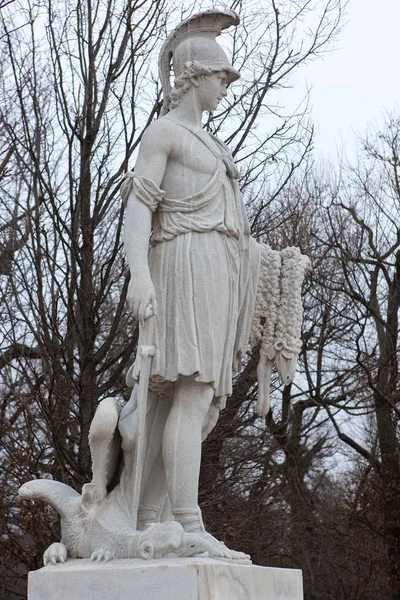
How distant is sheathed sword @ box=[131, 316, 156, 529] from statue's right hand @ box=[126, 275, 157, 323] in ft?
0.16

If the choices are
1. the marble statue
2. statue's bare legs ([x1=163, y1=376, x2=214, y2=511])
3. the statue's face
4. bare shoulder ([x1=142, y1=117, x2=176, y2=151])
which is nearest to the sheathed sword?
the marble statue

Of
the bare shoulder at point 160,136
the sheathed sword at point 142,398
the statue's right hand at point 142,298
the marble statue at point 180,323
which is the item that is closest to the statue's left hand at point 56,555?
the marble statue at point 180,323

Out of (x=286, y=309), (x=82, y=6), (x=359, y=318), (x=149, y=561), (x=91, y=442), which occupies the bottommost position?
(x=149, y=561)

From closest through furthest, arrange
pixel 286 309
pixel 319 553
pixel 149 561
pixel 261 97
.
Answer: pixel 149 561
pixel 286 309
pixel 261 97
pixel 319 553

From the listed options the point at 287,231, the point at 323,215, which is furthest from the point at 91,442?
the point at 323,215

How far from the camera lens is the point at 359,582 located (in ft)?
60.0

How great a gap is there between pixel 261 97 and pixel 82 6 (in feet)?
6.38

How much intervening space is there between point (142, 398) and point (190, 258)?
0.74 m

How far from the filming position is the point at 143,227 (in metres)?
5.30

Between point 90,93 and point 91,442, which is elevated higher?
point 90,93

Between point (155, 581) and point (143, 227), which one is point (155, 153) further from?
point (155, 581)

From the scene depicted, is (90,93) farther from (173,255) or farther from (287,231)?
(287,231)

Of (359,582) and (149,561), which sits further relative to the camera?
(359,582)

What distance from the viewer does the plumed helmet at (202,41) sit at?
5.59 metres
